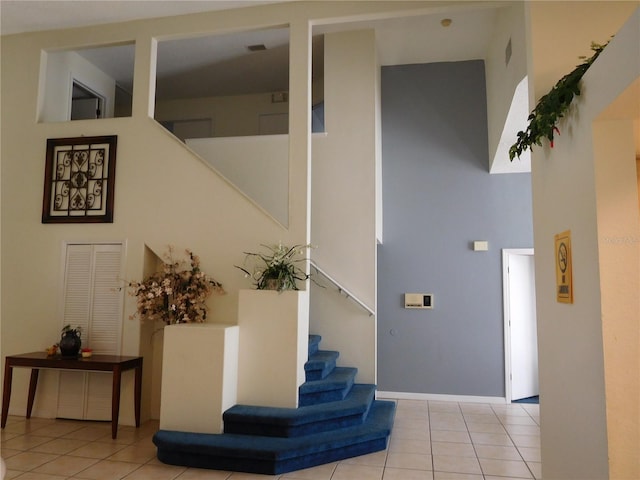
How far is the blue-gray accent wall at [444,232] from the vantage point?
627 centimetres

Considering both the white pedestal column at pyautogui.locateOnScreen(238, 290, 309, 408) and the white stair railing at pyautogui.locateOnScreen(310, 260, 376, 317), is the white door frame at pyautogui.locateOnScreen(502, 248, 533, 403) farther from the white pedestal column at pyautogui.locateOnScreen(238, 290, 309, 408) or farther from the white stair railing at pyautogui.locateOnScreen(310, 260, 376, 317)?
the white pedestal column at pyautogui.locateOnScreen(238, 290, 309, 408)

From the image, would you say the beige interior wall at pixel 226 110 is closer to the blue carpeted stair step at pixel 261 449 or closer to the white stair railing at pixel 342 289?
the white stair railing at pixel 342 289

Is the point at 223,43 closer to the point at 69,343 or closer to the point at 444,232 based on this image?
the point at 444,232

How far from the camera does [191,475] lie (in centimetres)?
364

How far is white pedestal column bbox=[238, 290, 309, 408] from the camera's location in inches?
168

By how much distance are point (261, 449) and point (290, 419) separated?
365 mm

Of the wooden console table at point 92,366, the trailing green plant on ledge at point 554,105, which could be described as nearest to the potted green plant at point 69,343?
the wooden console table at point 92,366

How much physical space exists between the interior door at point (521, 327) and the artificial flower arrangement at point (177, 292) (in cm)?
399

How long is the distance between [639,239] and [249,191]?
444 centimetres

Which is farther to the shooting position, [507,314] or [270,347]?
[507,314]

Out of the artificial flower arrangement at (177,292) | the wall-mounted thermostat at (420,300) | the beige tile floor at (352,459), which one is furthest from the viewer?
the wall-mounted thermostat at (420,300)

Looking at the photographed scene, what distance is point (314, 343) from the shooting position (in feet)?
17.0

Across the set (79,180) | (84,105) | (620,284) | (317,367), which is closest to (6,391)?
(79,180)

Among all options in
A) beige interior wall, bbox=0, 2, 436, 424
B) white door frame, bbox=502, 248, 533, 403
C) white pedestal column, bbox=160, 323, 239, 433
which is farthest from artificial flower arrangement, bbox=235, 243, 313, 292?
white door frame, bbox=502, 248, 533, 403
